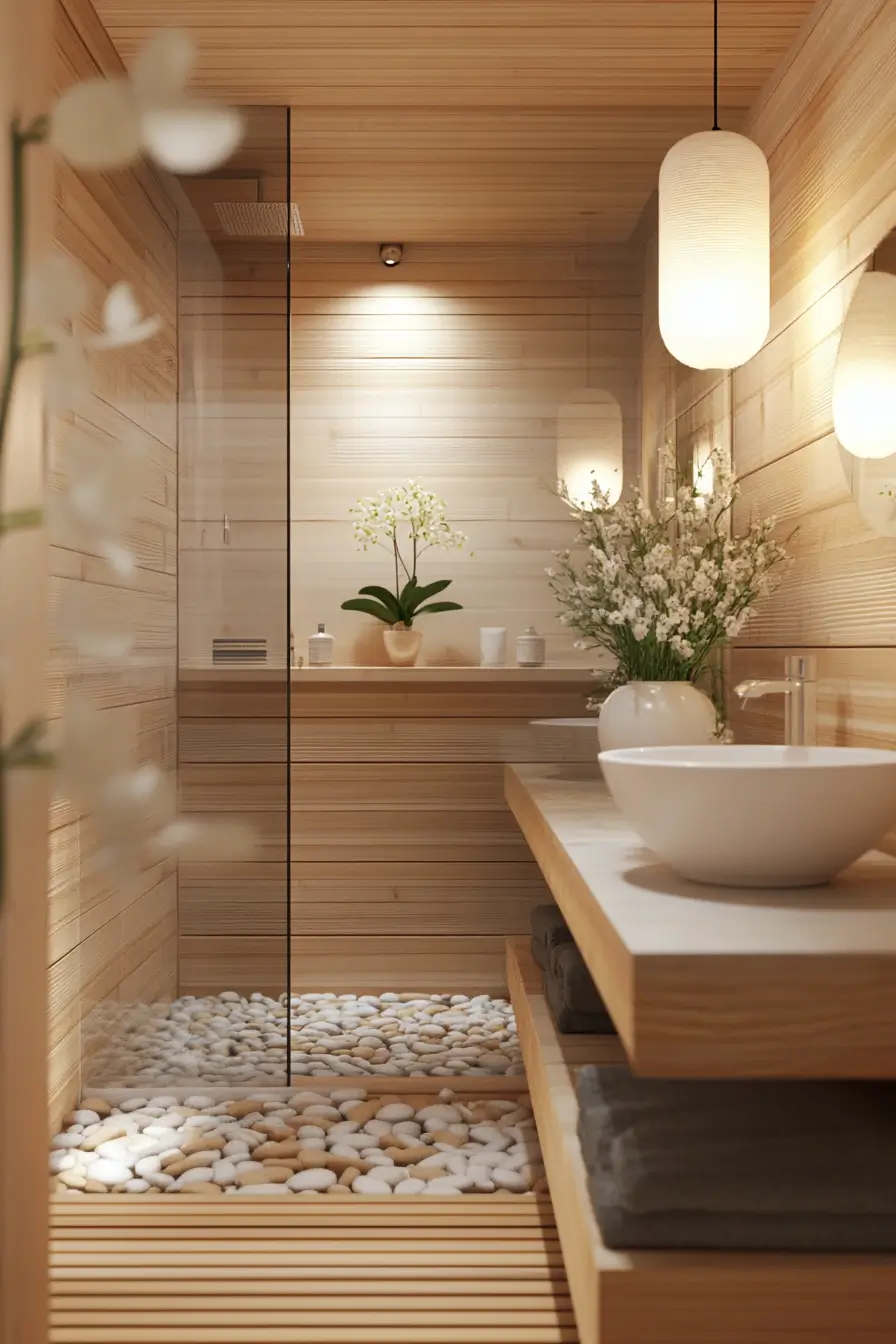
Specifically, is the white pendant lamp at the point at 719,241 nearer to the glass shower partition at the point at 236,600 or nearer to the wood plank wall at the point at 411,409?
the wood plank wall at the point at 411,409

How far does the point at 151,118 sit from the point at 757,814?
1127 millimetres

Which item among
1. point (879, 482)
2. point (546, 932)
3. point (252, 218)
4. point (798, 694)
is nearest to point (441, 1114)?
point (546, 932)

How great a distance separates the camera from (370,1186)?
2441 millimetres

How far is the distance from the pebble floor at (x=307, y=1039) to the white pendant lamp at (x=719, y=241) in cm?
169

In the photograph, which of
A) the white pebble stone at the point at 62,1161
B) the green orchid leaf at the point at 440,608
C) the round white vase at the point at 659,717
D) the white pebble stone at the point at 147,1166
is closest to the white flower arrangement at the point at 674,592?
the round white vase at the point at 659,717

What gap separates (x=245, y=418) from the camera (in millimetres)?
2834

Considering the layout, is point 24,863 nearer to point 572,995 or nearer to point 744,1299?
point 744,1299

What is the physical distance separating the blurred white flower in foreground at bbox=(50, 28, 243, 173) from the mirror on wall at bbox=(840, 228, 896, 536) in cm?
175

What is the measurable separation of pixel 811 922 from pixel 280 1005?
1796 millimetres

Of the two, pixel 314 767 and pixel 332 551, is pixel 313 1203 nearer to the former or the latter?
pixel 314 767

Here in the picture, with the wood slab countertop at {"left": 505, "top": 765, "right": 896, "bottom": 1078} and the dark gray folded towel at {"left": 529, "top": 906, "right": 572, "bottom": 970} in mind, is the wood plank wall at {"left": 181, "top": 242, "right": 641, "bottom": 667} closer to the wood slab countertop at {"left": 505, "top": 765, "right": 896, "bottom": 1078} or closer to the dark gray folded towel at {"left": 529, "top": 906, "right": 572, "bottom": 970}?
the dark gray folded towel at {"left": 529, "top": 906, "right": 572, "bottom": 970}

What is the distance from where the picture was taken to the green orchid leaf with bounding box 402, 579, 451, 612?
10.3 feet

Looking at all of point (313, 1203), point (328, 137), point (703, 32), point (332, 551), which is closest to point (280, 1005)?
point (313, 1203)

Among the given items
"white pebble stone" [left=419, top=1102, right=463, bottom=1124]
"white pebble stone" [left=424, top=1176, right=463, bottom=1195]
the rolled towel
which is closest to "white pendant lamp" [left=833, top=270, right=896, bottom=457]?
the rolled towel
